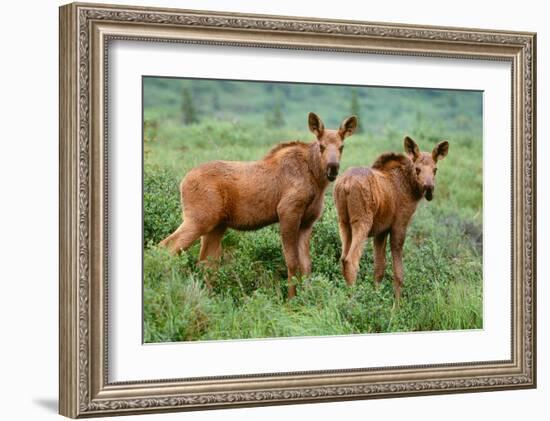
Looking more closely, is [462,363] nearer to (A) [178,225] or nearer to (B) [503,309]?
(B) [503,309]

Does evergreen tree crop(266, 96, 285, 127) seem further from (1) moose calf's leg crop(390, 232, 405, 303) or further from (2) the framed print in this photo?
(1) moose calf's leg crop(390, 232, 405, 303)

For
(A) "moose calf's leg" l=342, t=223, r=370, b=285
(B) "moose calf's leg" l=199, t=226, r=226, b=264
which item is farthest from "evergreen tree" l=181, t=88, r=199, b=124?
(A) "moose calf's leg" l=342, t=223, r=370, b=285

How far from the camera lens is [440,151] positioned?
31.2 feet

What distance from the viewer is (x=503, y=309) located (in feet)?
31.5

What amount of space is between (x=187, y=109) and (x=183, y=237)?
920mm

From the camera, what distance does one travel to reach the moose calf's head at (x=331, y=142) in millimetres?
9062

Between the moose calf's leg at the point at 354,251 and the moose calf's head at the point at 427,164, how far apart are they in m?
0.56

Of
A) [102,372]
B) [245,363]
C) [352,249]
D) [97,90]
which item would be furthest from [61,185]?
[352,249]

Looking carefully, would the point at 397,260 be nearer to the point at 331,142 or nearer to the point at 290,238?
the point at 290,238

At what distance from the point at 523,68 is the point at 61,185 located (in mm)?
3856

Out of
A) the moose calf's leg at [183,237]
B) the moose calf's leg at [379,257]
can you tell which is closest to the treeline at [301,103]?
the moose calf's leg at [183,237]

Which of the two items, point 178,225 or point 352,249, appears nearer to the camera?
point 178,225

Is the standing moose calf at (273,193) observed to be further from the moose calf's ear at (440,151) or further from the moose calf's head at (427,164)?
the moose calf's ear at (440,151)

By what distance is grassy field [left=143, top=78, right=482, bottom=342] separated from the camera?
844 centimetres
